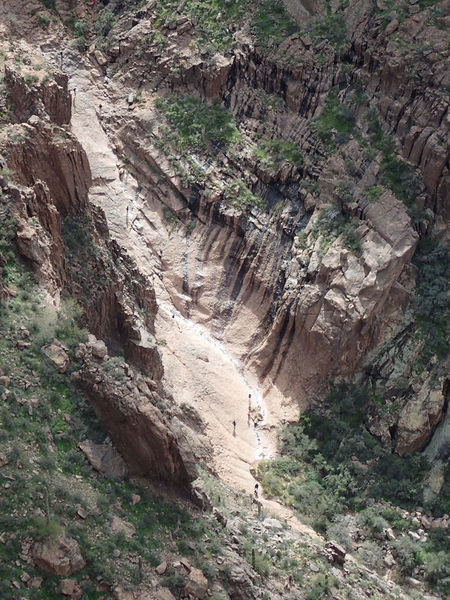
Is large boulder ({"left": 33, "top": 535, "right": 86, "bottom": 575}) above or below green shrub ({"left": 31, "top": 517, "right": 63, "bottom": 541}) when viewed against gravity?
below

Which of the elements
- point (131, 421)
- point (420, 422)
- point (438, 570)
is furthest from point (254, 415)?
point (131, 421)

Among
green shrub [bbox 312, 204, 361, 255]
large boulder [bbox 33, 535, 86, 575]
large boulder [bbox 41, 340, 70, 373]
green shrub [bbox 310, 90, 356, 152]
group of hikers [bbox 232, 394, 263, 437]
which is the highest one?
green shrub [bbox 310, 90, 356, 152]

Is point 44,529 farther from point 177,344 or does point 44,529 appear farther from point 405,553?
point 177,344

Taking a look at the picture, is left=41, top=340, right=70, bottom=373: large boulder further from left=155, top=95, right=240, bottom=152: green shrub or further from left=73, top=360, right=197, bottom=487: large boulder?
left=155, top=95, right=240, bottom=152: green shrub

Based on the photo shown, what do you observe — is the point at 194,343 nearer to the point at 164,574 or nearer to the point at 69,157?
the point at 69,157

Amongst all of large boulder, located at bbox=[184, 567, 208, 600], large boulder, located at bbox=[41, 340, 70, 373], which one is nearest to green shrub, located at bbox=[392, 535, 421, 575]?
large boulder, located at bbox=[184, 567, 208, 600]

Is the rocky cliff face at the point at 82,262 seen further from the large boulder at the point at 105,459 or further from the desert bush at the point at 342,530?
the desert bush at the point at 342,530

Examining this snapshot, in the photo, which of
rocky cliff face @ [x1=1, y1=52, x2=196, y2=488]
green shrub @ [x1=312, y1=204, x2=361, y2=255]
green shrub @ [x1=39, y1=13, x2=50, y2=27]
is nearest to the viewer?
rocky cliff face @ [x1=1, y1=52, x2=196, y2=488]

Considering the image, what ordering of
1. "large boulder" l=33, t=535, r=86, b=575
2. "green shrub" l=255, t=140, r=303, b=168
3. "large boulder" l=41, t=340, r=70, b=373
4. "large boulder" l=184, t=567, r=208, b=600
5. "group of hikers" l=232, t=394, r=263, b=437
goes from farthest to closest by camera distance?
"green shrub" l=255, t=140, r=303, b=168
"group of hikers" l=232, t=394, r=263, b=437
"large boulder" l=41, t=340, r=70, b=373
"large boulder" l=184, t=567, r=208, b=600
"large boulder" l=33, t=535, r=86, b=575
